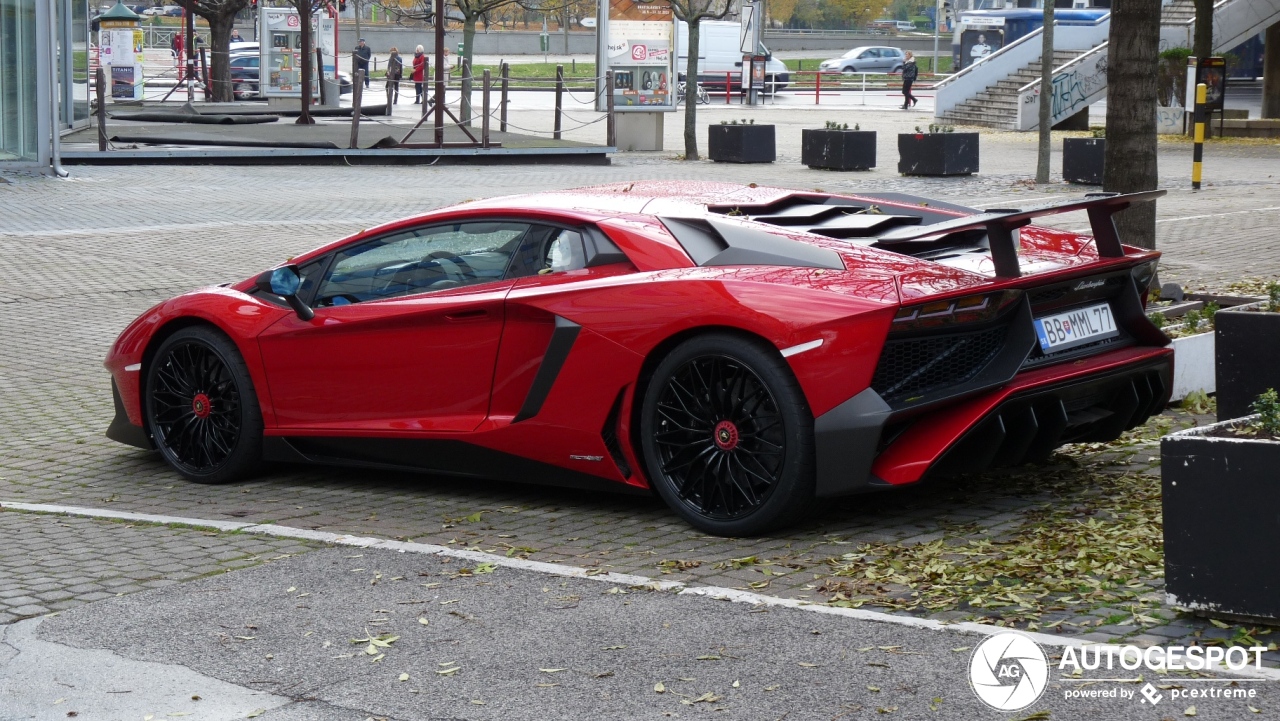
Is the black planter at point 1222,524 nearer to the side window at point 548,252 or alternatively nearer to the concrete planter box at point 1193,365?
the side window at point 548,252

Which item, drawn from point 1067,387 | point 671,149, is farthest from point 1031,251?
point 671,149

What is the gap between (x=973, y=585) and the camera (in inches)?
190

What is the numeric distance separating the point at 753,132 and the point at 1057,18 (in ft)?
68.4

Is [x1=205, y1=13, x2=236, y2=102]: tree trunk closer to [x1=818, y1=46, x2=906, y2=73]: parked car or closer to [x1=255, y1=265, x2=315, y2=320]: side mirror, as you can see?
[x1=818, y1=46, x2=906, y2=73]: parked car

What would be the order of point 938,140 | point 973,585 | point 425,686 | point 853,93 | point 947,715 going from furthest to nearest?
point 853,93
point 938,140
point 973,585
point 425,686
point 947,715

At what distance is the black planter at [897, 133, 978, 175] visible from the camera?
23.4m

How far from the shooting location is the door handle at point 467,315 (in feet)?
19.8

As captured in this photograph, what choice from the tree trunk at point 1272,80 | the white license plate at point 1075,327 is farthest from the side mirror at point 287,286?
the tree trunk at point 1272,80

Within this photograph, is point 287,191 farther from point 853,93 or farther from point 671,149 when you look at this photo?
point 853,93

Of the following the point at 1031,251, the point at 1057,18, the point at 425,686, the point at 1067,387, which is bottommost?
the point at 425,686

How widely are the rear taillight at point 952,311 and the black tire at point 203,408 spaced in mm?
3040

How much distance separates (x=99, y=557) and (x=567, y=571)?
176 centimetres

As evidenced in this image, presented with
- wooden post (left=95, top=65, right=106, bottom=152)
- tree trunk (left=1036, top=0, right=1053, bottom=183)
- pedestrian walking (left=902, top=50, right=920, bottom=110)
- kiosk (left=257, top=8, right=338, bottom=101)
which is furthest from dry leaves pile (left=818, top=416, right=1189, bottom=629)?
pedestrian walking (left=902, top=50, right=920, bottom=110)

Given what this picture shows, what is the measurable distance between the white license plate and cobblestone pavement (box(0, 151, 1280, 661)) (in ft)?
2.10
